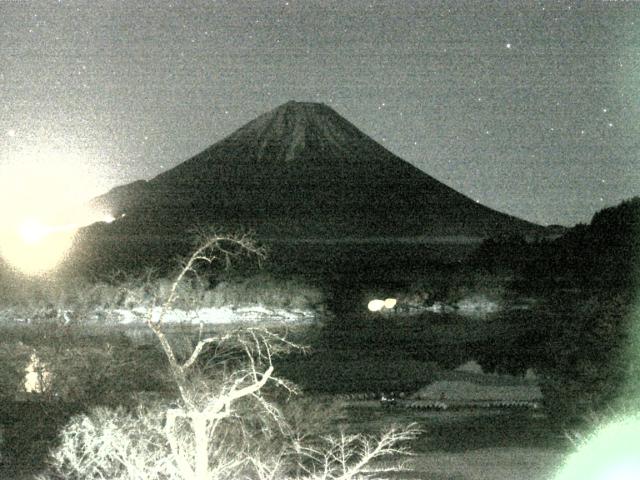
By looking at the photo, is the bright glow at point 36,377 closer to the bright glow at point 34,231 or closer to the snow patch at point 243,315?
the bright glow at point 34,231

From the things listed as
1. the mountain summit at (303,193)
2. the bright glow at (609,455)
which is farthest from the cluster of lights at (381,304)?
the mountain summit at (303,193)

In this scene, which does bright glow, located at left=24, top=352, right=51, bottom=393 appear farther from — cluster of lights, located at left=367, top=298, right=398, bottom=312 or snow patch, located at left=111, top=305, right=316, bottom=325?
cluster of lights, located at left=367, top=298, right=398, bottom=312

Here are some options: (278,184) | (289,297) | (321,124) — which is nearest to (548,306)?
(289,297)

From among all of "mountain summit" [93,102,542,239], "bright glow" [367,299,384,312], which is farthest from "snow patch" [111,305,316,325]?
"mountain summit" [93,102,542,239]

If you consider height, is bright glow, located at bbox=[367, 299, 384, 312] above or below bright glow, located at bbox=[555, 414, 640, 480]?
above

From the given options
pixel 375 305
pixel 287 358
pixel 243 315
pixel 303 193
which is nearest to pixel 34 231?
pixel 287 358

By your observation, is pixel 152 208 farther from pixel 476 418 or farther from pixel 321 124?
pixel 476 418
